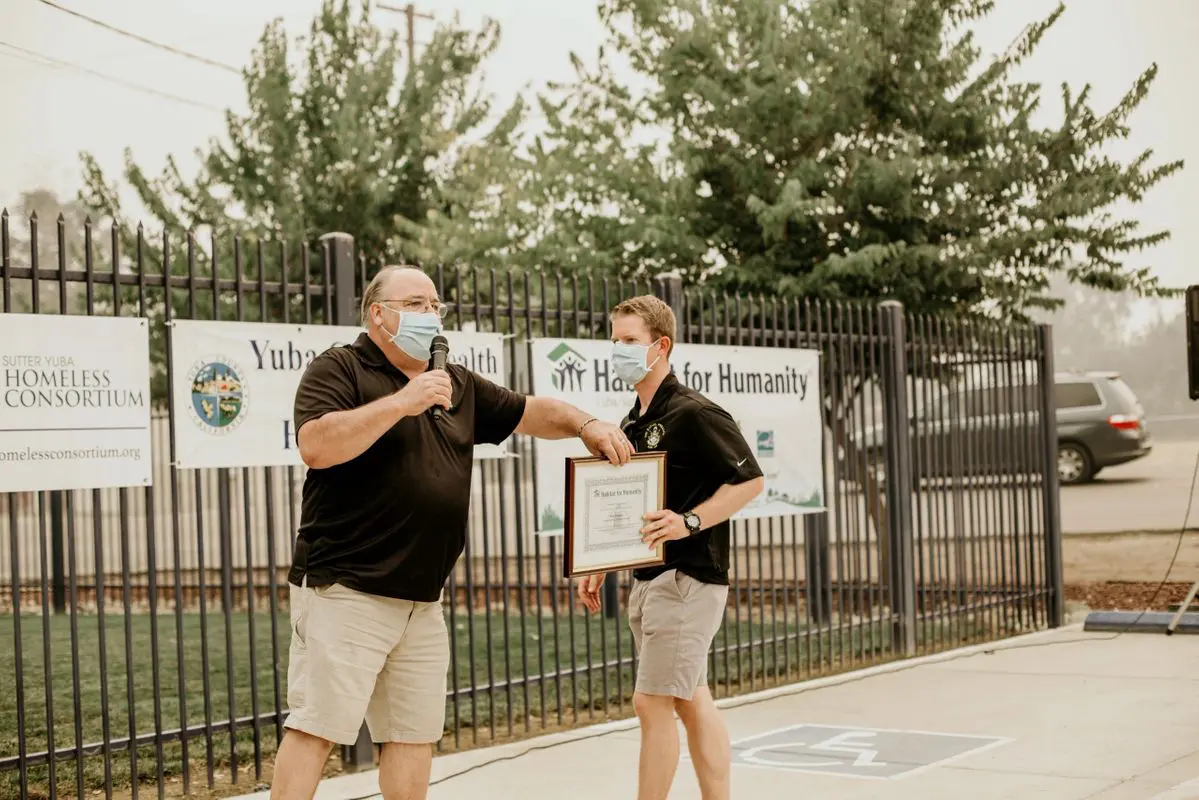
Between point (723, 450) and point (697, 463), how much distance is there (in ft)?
0.40

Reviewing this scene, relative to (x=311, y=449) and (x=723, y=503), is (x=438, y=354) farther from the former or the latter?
(x=723, y=503)

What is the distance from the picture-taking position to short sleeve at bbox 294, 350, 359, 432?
391 cm

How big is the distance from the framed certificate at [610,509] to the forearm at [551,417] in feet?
0.54

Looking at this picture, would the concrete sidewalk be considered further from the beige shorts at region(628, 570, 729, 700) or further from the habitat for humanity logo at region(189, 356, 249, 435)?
the habitat for humanity logo at region(189, 356, 249, 435)

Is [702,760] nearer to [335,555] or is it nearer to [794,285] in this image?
[335,555]

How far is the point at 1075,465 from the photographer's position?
71.4ft

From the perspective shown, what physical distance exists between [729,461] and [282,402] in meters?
2.56

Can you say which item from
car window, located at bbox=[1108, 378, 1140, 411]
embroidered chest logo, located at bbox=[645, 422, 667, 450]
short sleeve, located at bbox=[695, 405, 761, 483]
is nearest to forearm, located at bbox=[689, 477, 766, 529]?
short sleeve, located at bbox=[695, 405, 761, 483]

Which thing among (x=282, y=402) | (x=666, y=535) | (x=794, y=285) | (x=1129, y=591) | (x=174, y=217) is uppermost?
(x=174, y=217)

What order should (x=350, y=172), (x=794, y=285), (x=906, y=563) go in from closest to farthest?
(x=906, y=563) < (x=794, y=285) < (x=350, y=172)

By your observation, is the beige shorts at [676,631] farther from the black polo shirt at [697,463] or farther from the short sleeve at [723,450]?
the short sleeve at [723,450]

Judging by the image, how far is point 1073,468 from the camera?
21781mm

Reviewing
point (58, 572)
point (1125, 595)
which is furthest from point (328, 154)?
point (1125, 595)

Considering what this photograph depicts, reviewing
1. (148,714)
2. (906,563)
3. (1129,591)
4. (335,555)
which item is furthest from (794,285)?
(335,555)
